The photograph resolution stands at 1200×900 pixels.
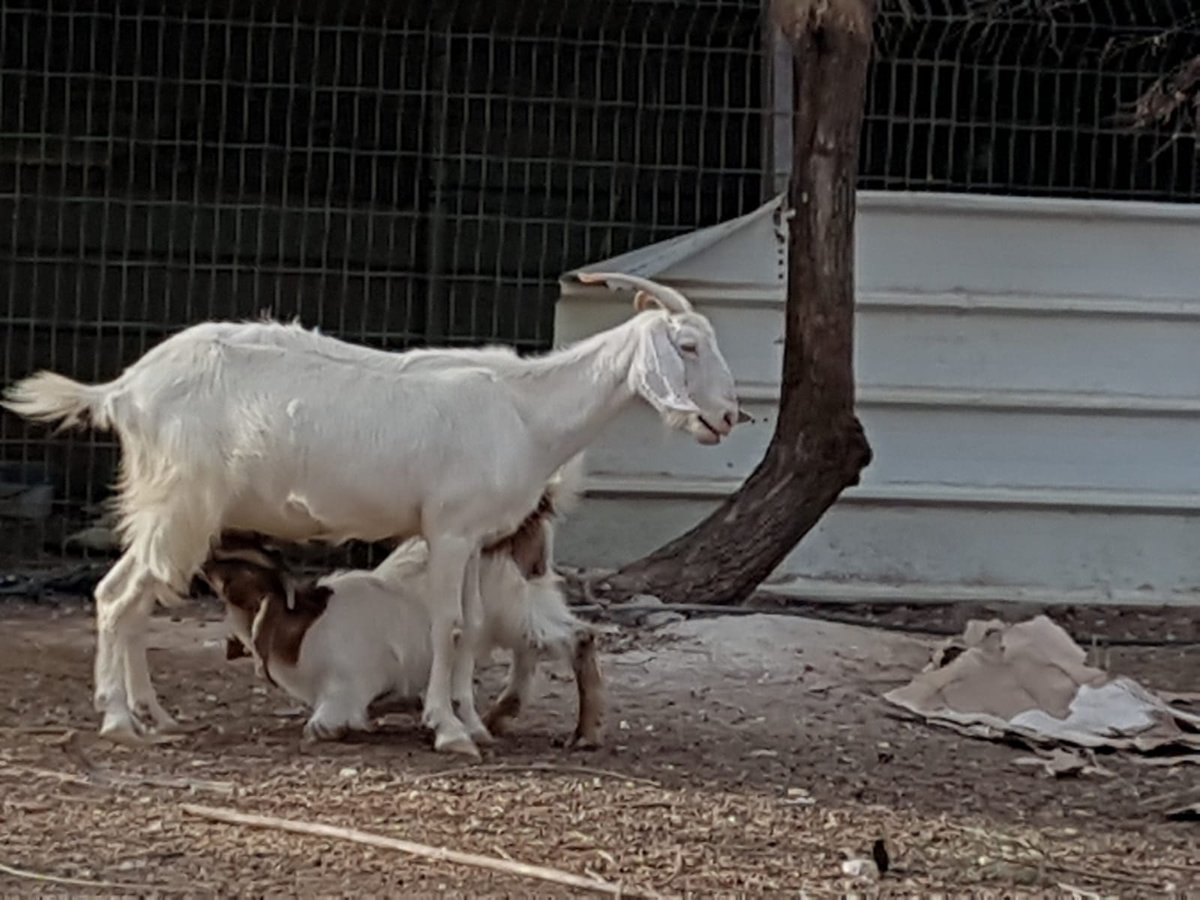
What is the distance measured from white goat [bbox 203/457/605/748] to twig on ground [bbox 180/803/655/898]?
3.52ft

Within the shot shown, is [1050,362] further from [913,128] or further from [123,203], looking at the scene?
→ [123,203]

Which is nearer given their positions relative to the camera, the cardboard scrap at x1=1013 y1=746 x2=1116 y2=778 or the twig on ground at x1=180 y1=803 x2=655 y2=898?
the twig on ground at x1=180 y1=803 x2=655 y2=898

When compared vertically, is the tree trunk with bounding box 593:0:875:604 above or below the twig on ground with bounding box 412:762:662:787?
above

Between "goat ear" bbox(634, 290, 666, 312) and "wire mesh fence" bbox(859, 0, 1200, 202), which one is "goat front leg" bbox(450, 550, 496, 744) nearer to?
"goat ear" bbox(634, 290, 666, 312)

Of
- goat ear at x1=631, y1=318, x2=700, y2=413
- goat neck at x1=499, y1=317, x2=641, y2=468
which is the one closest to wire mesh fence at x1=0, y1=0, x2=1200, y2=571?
goat neck at x1=499, y1=317, x2=641, y2=468

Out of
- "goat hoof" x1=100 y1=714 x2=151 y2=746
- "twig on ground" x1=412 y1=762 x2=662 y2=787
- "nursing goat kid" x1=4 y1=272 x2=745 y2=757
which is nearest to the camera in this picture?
"twig on ground" x1=412 y1=762 x2=662 y2=787

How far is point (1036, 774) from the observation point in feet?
19.4

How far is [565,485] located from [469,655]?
73 centimetres

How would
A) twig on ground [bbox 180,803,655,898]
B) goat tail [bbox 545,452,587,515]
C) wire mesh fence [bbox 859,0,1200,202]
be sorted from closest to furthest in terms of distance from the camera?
twig on ground [bbox 180,803,655,898]
goat tail [bbox 545,452,587,515]
wire mesh fence [bbox 859,0,1200,202]

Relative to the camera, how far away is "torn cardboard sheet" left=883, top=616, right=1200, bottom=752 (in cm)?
636

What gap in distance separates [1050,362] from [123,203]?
4.58m

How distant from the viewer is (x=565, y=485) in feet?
21.2

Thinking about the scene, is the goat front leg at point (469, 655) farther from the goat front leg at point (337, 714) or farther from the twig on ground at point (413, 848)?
the twig on ground at point (413, 848)

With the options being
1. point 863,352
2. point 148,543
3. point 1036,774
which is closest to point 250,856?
point 148,543
